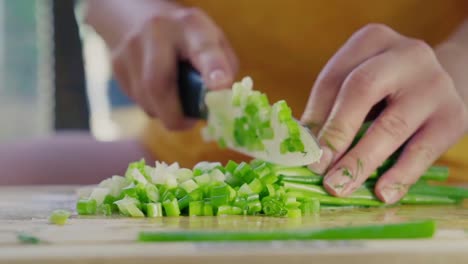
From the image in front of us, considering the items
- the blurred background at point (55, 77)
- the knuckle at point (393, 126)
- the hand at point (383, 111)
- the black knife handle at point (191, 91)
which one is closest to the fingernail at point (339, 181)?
the hand at point (383, 111)

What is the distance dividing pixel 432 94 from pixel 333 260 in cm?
74

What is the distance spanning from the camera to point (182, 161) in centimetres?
262

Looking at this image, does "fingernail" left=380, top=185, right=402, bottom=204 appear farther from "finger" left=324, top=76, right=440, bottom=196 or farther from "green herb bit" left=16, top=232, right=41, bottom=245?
"green herb bit" left=16, top=232, right=41, bottom=245

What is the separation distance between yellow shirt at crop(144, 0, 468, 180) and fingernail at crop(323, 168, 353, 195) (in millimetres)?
841

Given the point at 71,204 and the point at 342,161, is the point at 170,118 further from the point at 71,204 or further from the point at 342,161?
the point at 342,161

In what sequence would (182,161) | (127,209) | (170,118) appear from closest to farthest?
(127,209) < (170,118) < (182,161)

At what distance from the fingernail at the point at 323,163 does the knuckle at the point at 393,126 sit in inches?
4.2

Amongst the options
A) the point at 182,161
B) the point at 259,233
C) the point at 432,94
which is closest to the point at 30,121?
the point at 182,161

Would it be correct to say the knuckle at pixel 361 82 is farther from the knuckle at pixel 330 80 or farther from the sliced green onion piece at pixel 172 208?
the sliced green onion piece at pixel 172 208

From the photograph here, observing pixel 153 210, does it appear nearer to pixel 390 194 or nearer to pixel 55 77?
pixel 390 194

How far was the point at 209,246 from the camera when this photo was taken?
1001mm

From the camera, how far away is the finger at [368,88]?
152 cm

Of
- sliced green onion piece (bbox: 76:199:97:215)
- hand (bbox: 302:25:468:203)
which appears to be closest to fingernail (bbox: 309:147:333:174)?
hand (bbox: 302:25:468:203)

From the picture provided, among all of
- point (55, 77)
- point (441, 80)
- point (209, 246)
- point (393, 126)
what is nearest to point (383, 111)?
point (393, 126)
